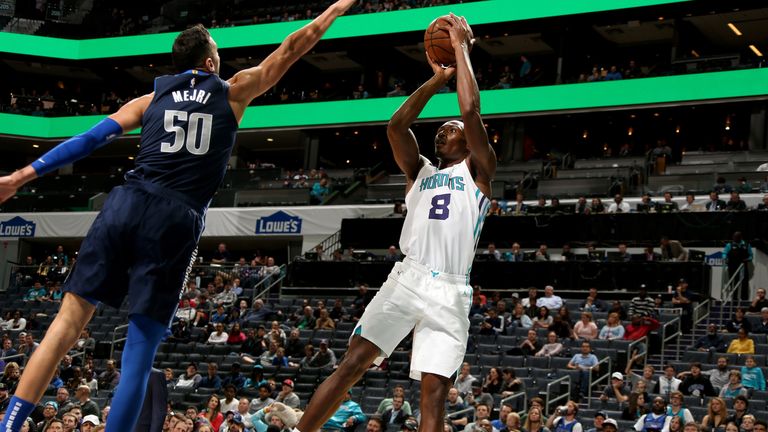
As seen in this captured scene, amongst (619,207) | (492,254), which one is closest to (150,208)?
(492,254)

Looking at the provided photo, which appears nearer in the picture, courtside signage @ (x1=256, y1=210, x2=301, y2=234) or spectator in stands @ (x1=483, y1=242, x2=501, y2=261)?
spectator in stands @ (x1=483, y1=242, x2=501, y2=261)

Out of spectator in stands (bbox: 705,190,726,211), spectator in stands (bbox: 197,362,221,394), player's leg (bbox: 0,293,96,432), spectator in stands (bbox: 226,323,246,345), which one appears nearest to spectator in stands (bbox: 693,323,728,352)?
spectator in stands (bbox: 705,190,726,211)

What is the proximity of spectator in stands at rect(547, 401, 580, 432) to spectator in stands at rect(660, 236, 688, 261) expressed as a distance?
899 centimetres

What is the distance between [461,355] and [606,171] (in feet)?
93.3

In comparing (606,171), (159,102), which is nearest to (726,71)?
(606,171)

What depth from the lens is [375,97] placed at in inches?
1663

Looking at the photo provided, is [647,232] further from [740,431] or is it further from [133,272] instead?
[133,272]

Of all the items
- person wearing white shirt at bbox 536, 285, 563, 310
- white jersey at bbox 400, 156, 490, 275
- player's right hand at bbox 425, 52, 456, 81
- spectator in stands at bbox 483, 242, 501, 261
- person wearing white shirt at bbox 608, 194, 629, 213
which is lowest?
white jersey at bbox 400, 156, 490, 275

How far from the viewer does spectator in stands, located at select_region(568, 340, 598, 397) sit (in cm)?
1861

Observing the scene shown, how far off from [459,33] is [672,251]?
18928 millimetres

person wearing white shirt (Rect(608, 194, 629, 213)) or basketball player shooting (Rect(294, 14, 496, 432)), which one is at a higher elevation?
person wearing white shirt (Rect(608, 194, 629, 213))

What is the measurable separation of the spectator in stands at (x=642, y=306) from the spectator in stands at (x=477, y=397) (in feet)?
16.0

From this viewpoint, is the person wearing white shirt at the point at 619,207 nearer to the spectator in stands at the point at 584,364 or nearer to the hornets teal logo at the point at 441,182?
the spectator in stands at the point at 584,364

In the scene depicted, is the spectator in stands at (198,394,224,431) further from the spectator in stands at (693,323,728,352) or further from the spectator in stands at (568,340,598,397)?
the spectator in stands at (693,323,728,352)
